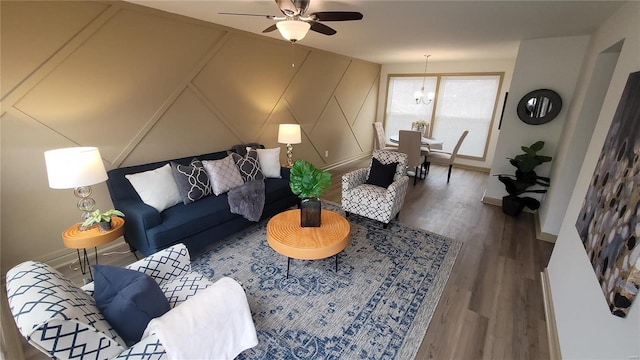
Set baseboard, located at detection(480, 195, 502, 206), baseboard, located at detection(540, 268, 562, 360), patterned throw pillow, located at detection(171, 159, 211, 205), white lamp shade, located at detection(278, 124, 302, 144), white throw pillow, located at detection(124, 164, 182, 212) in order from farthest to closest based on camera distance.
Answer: baseboard, located at detection(480, 195, 502, 206) < white lamp shade, located at detection(278, 124, 302, 144) < patterned throw pillow, located at detection(171, 159, 211, 205) < white throw pillow, located at detection(124, 164, 182, 212) < baseboard, located at detection(540, 268, 562, 360)

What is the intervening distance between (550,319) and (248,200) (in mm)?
2865

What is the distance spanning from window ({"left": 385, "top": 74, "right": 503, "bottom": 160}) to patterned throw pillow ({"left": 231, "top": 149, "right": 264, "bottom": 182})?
491 centimetres

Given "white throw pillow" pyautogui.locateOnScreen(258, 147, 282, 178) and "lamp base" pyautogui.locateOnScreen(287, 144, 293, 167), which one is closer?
"white throw pillow" pyautogui.locateOnScreen(258, 147, 282, 178)

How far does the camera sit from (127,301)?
1142 millimetres

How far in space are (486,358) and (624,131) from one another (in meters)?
1.60

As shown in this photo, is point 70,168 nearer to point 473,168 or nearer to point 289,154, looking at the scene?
point 289,154

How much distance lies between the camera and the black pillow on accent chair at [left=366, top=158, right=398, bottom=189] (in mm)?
3471

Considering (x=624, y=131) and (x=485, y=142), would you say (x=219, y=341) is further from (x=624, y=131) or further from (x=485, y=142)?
(x=485, y=142)

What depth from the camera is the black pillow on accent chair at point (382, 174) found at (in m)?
3.47

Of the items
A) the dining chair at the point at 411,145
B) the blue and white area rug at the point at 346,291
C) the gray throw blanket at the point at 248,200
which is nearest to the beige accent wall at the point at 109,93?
the gray throw blanket at the point at 248,200

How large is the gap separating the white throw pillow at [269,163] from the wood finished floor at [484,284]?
1046 mm

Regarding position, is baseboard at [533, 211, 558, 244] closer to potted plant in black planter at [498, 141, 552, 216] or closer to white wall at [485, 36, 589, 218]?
white wall at [485, 36, 589, 218]

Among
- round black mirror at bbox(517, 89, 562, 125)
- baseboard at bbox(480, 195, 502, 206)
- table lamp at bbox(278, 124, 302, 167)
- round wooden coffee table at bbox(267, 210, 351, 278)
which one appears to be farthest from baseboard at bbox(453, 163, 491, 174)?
round wooden coffee table at bbox(267, 210, 351, 278)

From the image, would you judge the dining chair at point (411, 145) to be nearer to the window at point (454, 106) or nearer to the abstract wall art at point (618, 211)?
the window at point (454, 106)
